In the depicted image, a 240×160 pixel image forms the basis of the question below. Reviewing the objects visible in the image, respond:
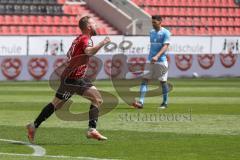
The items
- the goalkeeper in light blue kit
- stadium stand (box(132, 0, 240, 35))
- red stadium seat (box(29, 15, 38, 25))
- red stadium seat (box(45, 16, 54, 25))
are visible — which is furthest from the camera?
stadium stand (box(132, 0, 240, 35))

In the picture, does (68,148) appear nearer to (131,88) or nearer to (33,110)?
(33,110)

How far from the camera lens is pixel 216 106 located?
17328 millimetres

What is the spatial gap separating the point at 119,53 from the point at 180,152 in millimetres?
23072

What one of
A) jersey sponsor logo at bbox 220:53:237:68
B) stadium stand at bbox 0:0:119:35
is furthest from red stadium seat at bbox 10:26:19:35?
jersey sponsor logo at bbox 220:53:237:68

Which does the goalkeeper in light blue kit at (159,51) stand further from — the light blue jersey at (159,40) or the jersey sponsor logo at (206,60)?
the jersey sponsor logo at (206,60)

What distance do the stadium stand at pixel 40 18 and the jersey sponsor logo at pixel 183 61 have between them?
5.49 m

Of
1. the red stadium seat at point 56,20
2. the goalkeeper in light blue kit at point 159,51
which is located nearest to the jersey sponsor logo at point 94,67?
the red stadium seat at point 56,20

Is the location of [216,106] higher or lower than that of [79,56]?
lower

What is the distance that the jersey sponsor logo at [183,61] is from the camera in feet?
109

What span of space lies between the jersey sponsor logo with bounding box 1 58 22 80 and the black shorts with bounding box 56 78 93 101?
62.3 feet

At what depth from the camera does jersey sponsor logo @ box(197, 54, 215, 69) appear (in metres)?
33.8

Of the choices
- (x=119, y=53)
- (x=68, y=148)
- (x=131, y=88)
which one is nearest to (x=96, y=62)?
(x=119, y=53)

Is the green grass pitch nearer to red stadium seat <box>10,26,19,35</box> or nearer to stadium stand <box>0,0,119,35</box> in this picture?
red stadium seat <box>10,26,19,35</box>

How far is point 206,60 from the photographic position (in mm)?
A: 34062
